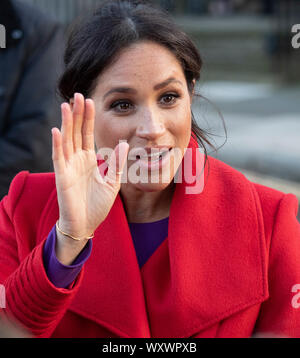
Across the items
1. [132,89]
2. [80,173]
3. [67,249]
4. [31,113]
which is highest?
[132,89]

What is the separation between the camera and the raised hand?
1.72 metres

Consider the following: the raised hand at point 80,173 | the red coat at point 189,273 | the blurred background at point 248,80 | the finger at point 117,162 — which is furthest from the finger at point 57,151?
the blurred background at point 248,80

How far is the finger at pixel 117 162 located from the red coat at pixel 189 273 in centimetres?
29

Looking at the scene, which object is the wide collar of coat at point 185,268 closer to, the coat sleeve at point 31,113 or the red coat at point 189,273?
the red coat at point 189,273

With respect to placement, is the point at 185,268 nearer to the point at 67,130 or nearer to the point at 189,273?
the point at 189,273

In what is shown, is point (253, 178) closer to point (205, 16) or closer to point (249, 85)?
point (249, 85)

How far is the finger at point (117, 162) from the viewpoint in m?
1.79

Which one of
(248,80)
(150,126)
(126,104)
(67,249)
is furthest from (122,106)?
(248,80)

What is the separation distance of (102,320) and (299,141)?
460 cm

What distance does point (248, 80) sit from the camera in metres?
12.4

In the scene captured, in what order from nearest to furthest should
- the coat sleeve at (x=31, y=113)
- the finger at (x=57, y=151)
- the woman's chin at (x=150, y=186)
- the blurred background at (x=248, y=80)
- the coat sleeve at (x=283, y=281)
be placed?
1. the finger at (x=57, y=151)
2. the coat sleeve at (x=283, y=281)
3. the woman's chin at (x=150, y=186)
4. the coat sleeve at (x=31, y=113)
5. the blurred background at (x=248, y=80)

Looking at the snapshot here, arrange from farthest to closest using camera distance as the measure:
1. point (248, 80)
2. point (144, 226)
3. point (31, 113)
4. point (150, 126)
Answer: point (248, 80), point (31, 113), point (144, 226), point (150, 126)

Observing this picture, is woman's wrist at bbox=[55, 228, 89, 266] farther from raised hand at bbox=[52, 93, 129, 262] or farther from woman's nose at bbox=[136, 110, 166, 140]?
woman's nose at bbox=[136, 110, 166, 140]

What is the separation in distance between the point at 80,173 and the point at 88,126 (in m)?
0.13
